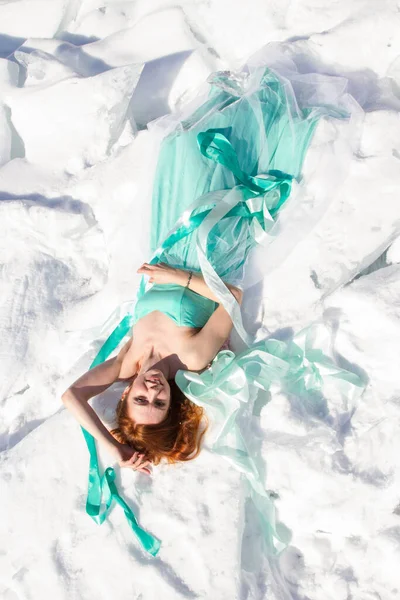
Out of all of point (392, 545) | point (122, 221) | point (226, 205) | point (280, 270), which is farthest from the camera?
point (122, 221)

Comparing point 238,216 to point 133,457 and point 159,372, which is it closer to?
point 159,372

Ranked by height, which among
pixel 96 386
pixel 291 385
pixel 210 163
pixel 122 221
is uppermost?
pixel 210 163

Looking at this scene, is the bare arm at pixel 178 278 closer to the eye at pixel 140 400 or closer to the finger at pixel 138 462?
the eye at pixel 140 400

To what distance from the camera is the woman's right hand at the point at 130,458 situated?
101 inches

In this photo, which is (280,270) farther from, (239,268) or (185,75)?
(185,75)

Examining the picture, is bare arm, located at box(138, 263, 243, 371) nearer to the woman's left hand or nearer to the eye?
the woman's left hand

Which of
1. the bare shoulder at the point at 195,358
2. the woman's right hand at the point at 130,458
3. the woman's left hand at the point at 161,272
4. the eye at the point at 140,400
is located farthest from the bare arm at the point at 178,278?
the woman's right hand at the point at 130,458

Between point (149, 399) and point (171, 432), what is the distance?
22 centimetres

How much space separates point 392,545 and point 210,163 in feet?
5.76

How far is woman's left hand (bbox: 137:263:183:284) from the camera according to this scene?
2588 millimetres

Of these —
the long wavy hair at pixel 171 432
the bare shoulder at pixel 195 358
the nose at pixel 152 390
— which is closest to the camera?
the nose at pixel 152 390

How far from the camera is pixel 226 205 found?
8.57 ft

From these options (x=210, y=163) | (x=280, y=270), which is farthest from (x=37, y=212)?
(x=280, y=270)

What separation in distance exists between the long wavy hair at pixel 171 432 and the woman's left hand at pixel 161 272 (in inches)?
18.0
